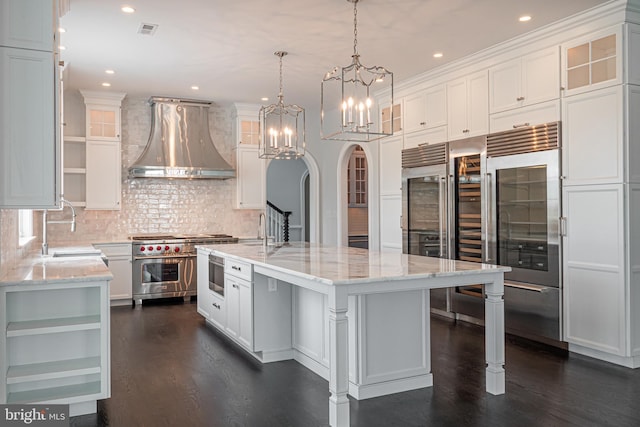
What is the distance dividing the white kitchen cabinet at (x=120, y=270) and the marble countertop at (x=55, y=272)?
7.78 feet

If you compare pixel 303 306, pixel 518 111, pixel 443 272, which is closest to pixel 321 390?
pixel 303 306

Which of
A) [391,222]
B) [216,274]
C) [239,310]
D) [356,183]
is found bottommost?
[239,310]

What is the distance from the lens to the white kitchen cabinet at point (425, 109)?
5.99 metres

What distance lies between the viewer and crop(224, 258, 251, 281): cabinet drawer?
4402 mm

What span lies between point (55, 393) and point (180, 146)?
15.6 feet

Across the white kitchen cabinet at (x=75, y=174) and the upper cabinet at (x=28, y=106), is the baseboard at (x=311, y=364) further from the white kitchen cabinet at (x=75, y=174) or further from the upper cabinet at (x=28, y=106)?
the white kitchen cabinet at (x=75, y=174)

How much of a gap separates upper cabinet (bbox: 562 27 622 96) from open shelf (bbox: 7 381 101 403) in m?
4.29

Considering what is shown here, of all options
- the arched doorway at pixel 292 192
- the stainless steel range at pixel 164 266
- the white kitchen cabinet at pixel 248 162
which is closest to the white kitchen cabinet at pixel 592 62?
the white kitchen cabinet at pixel 248 162

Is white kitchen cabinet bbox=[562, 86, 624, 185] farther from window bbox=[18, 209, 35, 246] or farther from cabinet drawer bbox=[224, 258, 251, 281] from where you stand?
window bbox=[18, 209, 35, 246]

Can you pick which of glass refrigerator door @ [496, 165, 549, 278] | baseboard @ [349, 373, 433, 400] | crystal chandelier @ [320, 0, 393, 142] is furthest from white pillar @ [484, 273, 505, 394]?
glass refrigerator door @ [496, 165, 549, 278]

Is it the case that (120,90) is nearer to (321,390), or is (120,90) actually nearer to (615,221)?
(321,390)

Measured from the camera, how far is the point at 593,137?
430 cm

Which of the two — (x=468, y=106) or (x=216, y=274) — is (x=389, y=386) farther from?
(x=468, y=106)

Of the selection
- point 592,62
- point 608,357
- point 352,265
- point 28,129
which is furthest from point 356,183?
point 28,129
